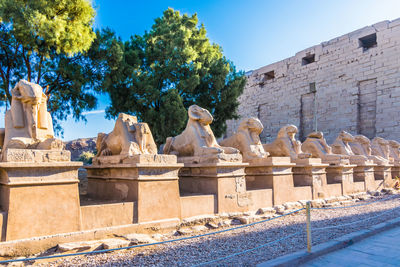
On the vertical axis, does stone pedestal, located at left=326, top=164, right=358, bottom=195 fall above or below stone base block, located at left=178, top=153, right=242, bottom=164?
below

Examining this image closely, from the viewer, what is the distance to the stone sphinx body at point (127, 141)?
169 inches

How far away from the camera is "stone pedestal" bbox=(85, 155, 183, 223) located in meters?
3.85

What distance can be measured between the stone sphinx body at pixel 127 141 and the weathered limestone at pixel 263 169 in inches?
77.9

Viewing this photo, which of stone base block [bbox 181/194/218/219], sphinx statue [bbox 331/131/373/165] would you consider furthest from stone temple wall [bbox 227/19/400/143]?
stone base block [bbox 181/194/218/219]

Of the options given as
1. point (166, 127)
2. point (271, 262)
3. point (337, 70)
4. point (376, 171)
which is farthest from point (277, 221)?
point (337, 70)

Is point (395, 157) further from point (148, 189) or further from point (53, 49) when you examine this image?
point (53, 49)

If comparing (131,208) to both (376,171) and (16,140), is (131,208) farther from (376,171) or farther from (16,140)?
(376,171)

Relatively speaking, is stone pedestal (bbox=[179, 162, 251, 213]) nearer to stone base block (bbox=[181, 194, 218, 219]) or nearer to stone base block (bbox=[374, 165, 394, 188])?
stone base block (bbox=[181, 194, 218, 219])

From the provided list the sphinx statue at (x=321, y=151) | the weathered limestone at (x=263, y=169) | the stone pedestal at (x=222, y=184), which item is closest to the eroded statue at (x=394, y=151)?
the sphinx statue at (x=321, y=151)

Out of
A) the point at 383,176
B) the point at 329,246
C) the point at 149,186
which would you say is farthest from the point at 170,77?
the point at 329,246

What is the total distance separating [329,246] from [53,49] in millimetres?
9853

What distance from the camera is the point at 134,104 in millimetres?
11391

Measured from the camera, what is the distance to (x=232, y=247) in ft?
11.6

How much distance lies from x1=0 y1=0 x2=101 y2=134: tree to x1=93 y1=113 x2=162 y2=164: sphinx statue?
5.16 metres
